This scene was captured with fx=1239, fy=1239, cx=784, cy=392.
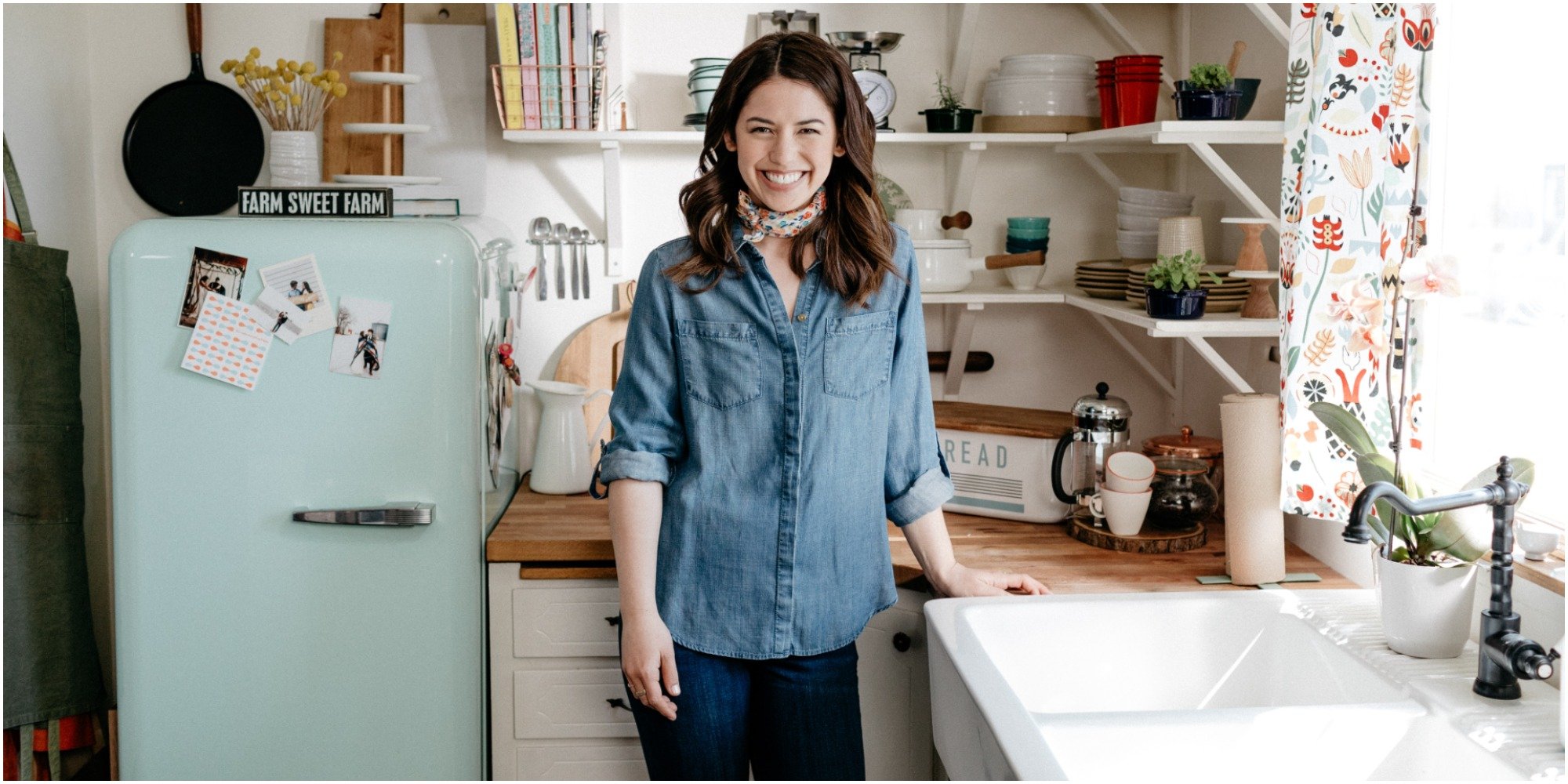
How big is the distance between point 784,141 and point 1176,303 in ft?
2.67

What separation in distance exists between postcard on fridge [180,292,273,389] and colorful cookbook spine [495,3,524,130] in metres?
0.64

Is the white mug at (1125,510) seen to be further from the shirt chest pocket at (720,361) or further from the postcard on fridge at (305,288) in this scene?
the postcard on fridge at (305,288)

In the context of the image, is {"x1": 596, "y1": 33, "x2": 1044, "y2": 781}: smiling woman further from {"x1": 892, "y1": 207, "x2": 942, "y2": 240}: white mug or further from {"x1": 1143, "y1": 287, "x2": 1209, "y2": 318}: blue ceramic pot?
{"x1": 892, "y1": 207, "x2": 942, "y2": 240}: white mug

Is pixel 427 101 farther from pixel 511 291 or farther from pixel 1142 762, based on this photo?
pixel 1142 762

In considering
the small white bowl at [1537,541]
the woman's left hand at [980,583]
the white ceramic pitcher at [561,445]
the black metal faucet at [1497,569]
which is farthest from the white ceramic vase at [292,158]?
the small white bowl at [1537,541]

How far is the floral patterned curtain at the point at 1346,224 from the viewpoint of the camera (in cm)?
161

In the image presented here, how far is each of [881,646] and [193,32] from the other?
6.07ft

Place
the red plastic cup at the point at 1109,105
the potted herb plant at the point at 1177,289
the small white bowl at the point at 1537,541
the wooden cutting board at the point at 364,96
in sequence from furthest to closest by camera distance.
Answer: the wooden cutting board at the point at 364,96 < the red plastic cup at the point at 1109,105 < the potted herb plant at the point at 1177,289 < the small white bowl at the point at 1537,541

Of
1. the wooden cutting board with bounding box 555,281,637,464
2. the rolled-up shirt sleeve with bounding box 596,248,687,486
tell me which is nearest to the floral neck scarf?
the rolled-up shirt sleeve with bounding box 596,248,687,486

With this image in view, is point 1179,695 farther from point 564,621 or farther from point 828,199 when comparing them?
point 564,621

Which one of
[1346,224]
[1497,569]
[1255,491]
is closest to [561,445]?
[1255,491]

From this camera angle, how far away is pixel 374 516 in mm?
2055

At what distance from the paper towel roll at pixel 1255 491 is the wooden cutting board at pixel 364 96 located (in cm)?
172

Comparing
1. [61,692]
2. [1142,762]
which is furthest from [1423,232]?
[61,692]
